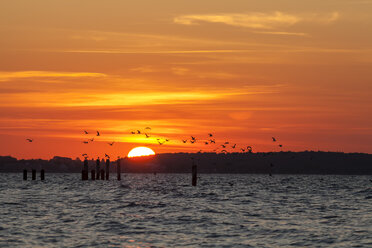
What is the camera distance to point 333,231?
37.3 m

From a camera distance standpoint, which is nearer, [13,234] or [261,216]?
[13,234]

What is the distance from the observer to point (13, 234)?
3422 cm

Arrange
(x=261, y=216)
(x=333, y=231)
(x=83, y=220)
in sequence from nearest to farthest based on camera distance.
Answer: (x=333, y=231)
(x=83, y=220)
(x=261, y=216)

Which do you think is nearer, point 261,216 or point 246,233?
point 246,233

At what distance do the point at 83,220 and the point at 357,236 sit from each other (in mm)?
16450

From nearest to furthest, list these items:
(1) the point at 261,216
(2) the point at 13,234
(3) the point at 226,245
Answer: (3) the point at 226,245
(2) the point at 13,234
(1) the point at 261,216

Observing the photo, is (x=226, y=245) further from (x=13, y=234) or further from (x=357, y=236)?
(x=13, y=234)

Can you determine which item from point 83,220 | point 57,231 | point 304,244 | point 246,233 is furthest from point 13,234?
point 304,244

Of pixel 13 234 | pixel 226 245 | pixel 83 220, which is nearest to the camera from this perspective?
pixel 226 245

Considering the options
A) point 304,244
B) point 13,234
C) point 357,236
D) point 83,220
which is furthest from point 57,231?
point 357,236

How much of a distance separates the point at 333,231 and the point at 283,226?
3.32 m

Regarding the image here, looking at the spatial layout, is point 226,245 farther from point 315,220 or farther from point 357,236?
point 315,220

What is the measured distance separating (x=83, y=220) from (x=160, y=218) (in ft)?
16.9

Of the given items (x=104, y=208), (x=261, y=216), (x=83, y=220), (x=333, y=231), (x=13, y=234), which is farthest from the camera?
(x=104, y=208)
